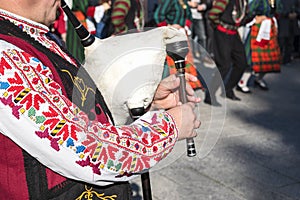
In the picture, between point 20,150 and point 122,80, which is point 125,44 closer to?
point 122,80

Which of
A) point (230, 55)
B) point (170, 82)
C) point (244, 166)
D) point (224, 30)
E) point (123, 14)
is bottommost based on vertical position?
point (244, 166)

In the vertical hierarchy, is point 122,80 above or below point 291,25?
above

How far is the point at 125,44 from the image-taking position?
63.4 inches

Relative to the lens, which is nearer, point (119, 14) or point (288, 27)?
point (119, 14)

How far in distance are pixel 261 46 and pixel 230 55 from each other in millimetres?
735

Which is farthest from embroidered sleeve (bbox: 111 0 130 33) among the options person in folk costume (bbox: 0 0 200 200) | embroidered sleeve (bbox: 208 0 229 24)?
person in folk costume (bbox: 0 0 200 200)

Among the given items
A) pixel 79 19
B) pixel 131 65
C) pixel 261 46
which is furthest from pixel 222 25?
pixel 131 65

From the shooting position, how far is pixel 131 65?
1579 millimetres

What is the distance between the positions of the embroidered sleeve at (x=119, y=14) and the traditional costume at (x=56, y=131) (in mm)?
4736

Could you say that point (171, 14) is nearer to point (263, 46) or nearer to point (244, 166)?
point (263, 46)

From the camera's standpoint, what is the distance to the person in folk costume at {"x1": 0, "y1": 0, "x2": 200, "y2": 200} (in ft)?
4.17

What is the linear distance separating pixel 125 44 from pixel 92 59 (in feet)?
0.35

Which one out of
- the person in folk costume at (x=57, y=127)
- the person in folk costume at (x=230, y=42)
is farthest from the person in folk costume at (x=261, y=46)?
the person in folk costume at (x=57, y=127)

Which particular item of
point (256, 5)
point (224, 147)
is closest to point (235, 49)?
point (256, 5)
